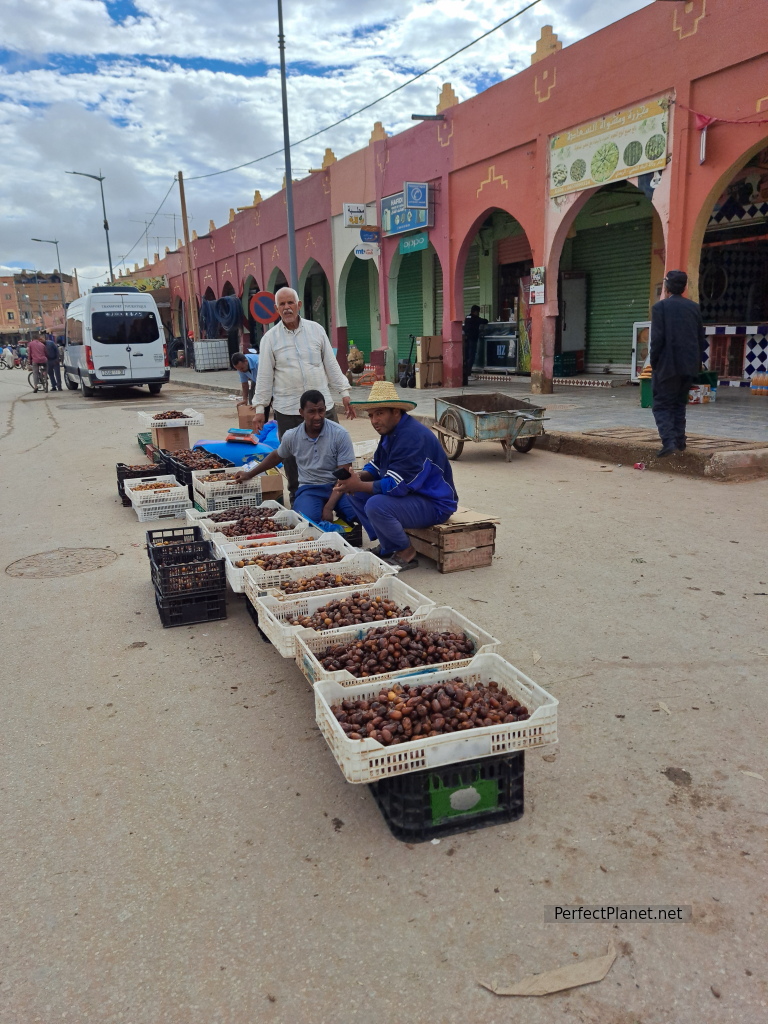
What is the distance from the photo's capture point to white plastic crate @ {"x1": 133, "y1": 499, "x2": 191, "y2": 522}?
684 cm

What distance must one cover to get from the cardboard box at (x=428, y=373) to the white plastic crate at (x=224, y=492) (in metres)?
11.8

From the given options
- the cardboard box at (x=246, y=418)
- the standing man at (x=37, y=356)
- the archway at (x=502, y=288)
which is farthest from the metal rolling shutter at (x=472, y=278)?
the standing man at (x=37, y=356)

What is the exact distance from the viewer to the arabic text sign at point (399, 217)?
57.5 feet

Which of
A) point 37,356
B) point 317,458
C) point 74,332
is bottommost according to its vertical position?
point 317,458

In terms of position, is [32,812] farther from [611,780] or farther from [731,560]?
[731,560]

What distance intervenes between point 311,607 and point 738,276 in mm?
14652

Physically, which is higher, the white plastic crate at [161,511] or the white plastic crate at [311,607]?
the white plastic crate at [311,607]

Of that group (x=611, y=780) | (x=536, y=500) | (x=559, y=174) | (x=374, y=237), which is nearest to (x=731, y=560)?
(x=536, y=500)

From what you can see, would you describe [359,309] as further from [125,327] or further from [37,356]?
[37,356]

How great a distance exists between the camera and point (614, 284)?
680 inches

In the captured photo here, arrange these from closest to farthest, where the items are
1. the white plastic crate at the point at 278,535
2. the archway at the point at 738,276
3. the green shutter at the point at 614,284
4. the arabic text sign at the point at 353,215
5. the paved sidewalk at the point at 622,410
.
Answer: the white plastic crate at the point at 278,535, the paved sidewalk at the point at 622,410, the archway at the point at 738,276, the green shutter at the point at 614,284, the arabic text sign at the point at 353,215

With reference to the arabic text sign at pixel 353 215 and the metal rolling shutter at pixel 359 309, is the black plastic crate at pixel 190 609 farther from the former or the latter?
the metal rolling shutter at pixel 359 309

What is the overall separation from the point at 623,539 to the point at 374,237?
15949mm

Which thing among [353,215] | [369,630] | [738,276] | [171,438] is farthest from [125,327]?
[369,630]
